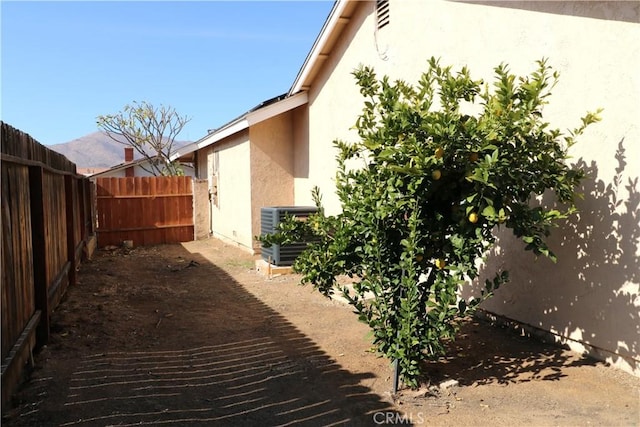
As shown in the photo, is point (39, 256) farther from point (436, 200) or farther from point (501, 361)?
point (501, 361)

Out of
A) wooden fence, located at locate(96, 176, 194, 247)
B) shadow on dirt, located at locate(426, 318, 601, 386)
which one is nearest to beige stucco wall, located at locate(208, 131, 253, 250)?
wooden fence, located at locate(96, 176, 194, 247)

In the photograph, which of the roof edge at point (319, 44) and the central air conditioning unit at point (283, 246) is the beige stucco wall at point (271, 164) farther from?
the central air conditioning unit at point (283, 246)

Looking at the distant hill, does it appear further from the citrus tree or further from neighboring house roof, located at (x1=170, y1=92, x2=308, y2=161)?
the citrus tree

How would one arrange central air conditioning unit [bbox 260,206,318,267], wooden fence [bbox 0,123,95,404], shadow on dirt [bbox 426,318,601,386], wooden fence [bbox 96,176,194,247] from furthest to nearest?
wooden fence [bbox 96,176,194,247], central air conditioning unit [bbox 260,206,318,267], shadow on dirt [bbox 426,318,601,386], wooden fence [bbox 0,123,95,404]

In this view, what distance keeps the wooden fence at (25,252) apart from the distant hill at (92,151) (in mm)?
123980

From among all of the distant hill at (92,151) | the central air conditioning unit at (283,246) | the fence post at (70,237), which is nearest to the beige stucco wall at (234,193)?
the central air conditioning unit at (283,246)

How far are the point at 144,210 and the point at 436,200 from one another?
41.4 feet

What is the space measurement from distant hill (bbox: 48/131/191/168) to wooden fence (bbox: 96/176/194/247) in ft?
377

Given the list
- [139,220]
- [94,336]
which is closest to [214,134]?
[139,220]

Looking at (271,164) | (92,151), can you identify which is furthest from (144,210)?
(92,151)

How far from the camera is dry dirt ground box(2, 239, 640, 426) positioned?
3521mm

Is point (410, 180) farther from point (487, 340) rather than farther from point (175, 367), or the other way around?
point (175, 367)

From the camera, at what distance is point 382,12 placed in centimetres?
819

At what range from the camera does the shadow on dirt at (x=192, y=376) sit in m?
3.55
